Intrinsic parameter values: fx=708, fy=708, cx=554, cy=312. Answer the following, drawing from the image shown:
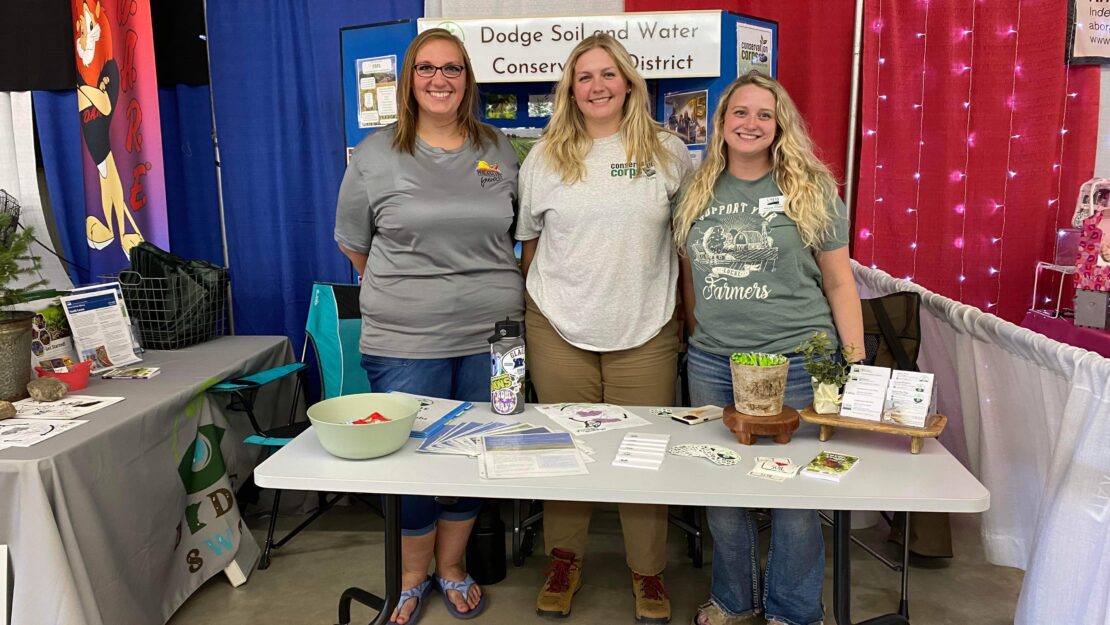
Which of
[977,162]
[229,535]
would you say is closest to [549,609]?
[229,535]

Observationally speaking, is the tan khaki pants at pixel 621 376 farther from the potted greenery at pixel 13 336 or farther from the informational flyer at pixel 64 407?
the potted greenery at pixel 13 336

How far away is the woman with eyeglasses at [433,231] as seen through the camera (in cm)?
184

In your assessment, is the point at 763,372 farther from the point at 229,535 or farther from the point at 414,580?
the point at 229,535

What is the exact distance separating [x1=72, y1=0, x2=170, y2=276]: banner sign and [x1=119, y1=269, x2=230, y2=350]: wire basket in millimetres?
578

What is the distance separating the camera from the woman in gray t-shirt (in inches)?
65.3

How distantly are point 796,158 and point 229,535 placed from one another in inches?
80.2

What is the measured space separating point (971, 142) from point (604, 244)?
2.29 meters

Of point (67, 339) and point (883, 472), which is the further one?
point (67, 339)

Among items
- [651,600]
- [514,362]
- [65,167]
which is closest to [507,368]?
[514,362]

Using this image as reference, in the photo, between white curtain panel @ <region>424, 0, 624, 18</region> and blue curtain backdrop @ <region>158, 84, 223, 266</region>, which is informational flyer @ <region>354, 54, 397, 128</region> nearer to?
white curtain panel @ <region>424, 0, 624, 18</region>

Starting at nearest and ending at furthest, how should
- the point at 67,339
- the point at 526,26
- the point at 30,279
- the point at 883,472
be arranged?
the point at 883,472
the point at 67,339
the point at 526,26
the point at 30,279

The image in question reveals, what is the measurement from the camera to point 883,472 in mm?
1283

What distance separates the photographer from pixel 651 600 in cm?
202

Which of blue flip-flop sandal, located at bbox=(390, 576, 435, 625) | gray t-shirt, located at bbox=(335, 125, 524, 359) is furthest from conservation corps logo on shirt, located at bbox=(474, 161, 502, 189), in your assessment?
blue flip-flop sandal, located at bbox=(390, 576, 435, 625)
